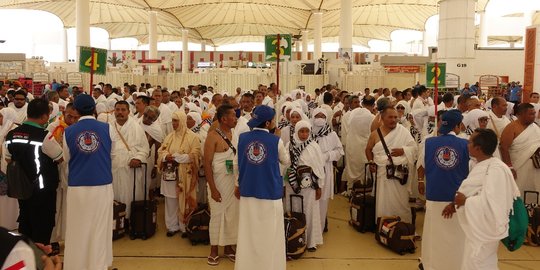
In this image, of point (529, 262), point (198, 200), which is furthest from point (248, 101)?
point (529, 262)

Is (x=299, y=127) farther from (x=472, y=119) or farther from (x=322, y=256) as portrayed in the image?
(x=472, y=119)

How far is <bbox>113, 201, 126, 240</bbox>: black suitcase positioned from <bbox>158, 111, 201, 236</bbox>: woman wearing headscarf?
57 cm

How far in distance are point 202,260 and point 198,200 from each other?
1402 millimetres

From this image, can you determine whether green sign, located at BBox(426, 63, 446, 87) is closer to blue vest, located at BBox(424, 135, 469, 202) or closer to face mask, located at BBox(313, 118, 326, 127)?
face mask, located at BBox(313, 118, 326, 127)

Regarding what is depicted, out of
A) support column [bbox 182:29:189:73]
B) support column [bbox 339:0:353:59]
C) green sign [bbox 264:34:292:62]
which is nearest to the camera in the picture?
green sign [bbox 264:34:292:62]

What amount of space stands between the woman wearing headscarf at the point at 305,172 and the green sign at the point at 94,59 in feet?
10.2

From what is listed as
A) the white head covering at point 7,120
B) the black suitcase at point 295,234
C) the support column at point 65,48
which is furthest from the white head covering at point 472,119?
the support column at point 65,48

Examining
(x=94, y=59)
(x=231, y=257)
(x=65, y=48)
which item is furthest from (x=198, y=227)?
(x=65, y=48)

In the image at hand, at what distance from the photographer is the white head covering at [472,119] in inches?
265

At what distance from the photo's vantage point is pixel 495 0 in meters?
40.1

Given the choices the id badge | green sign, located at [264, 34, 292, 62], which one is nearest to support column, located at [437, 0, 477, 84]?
green sign, located at [264, 34, 292, 62]

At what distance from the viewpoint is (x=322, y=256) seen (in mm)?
5871

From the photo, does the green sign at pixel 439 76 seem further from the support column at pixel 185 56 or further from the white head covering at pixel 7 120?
the support column at pixel 185 56

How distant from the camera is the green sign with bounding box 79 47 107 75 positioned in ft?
22.7
